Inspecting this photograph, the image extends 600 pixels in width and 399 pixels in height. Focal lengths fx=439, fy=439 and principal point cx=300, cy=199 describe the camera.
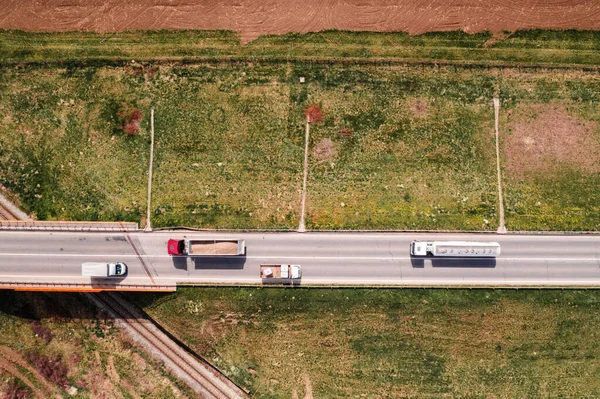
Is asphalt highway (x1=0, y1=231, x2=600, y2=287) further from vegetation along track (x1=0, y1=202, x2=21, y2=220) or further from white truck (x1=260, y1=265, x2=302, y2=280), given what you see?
vegetation along track (x1=0, y1=202, x2=21, y2=220)

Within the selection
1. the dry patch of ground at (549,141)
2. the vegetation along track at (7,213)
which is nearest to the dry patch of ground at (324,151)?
the dry patch of ground at (549,141)

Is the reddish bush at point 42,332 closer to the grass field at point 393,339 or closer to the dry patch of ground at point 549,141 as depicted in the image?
the grass field at point 393,339

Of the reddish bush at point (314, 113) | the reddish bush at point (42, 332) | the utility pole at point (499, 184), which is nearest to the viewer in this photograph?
the utility pole at point (499, 184)

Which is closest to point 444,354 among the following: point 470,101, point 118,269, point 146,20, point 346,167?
point 346,167

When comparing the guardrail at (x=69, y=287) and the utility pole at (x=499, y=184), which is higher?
the utility pole at (x=499, y=184)

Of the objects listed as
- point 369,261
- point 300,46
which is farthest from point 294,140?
point 369,261

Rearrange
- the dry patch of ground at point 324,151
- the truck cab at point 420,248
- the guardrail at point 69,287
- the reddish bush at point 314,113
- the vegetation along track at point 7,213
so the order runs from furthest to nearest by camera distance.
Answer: the vegetation along track at point 7,213, the reddish bush at point 314,113, the dry patch of ground at point 324,151, the truck cab at point 420,248, the guardrail at point 69,287

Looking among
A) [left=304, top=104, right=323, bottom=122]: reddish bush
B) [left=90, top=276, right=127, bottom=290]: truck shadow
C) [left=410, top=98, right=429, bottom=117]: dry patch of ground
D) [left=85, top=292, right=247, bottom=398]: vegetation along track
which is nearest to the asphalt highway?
[left=90, top=276, right=127, bottom=290]: truck shadow
